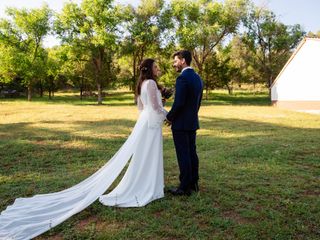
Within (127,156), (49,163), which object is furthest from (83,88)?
(127,156)

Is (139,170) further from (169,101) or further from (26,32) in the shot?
(26,32)

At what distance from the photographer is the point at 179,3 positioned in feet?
145

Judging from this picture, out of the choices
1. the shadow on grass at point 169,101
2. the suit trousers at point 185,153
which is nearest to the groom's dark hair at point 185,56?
the suit trousers at point 185,153

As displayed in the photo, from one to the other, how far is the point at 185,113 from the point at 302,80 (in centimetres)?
2567

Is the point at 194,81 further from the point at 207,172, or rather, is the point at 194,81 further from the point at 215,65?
the point at 215,65

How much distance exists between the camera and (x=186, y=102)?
5910 mm

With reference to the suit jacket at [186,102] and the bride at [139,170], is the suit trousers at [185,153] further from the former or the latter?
the bride at [139,170]

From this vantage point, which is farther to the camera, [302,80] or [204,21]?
[204,21]

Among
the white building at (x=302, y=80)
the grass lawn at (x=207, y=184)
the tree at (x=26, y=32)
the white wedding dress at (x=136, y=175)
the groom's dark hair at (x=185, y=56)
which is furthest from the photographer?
the tree at (x=26, y=32)

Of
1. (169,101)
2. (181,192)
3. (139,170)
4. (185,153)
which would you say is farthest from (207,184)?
(169,101)

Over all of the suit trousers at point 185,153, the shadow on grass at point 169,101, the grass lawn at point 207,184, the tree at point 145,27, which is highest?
the tree at point 145,27

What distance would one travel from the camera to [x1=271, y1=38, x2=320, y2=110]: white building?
26.9 metres

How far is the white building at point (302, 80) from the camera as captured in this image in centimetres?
2689

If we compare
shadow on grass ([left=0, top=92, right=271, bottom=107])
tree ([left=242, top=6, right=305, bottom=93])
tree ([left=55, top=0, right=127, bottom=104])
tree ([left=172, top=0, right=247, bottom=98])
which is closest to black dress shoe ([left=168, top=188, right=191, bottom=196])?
shadow on grass ([left=0, top=92, right=271, bottom=107])
